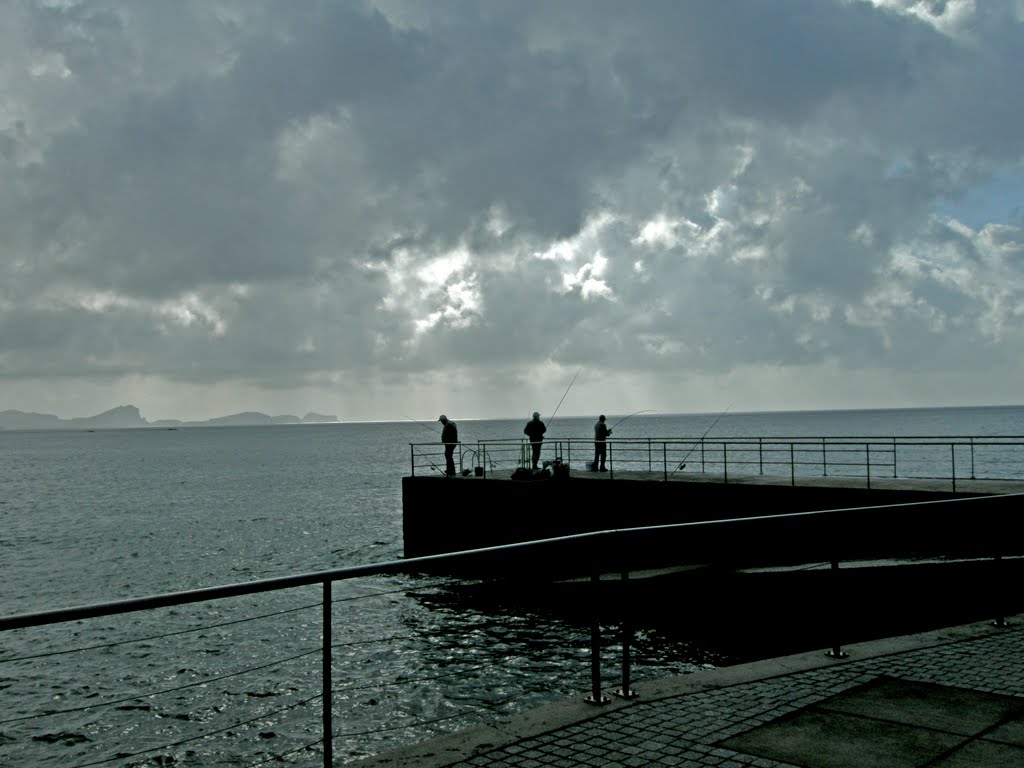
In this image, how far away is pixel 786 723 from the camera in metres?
5.05

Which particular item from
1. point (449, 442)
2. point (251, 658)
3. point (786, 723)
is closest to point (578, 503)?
point (449, 442)

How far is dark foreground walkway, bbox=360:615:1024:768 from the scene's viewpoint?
179 inches

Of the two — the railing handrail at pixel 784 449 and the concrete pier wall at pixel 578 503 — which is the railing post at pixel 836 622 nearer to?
the railing handrail at pixel 784 449

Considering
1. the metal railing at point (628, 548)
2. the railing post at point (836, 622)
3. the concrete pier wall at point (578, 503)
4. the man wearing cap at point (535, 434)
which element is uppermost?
the man wearing cap at point (535, 434)

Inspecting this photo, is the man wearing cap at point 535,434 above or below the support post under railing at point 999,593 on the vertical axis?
above

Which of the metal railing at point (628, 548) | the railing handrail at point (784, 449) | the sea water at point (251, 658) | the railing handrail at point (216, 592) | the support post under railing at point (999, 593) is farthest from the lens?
the railing handrail at point (784, 449)

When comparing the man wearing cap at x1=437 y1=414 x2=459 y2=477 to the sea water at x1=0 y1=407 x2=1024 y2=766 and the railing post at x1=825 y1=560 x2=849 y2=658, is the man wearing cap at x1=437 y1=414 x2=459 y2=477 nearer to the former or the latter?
the sea water at x1=0 y1=407 x2=1024 y2=766

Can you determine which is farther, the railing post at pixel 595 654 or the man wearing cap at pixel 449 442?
the man wearing cap at pixel 449 442

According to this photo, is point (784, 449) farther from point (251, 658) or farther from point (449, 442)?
point (251, 658)

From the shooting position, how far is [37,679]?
720 inches

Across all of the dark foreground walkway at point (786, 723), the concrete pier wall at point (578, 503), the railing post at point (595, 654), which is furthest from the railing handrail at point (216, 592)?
the concrete pier wall at point (578, 503)

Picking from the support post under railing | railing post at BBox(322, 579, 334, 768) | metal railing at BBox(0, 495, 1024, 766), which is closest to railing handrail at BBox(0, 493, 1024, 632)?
metal railing at BBox(0, 495, 1024, 766)

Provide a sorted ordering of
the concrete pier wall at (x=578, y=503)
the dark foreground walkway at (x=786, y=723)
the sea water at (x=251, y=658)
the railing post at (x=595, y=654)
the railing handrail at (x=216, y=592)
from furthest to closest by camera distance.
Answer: the concrete pier wall at (x=578, y=503), the sea water at (x=251, y=658), the railing post at (x=595, y=654), the dark foreground walkway at (x=786, y=723), the railing handrail at (x=216, y=592)

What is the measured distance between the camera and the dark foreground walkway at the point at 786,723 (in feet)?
14.9
